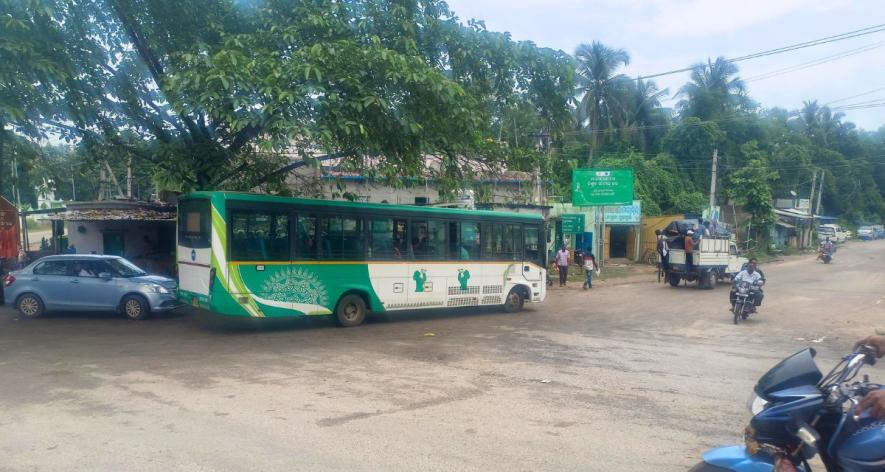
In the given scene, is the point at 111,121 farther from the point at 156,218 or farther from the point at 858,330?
the point at 858,330

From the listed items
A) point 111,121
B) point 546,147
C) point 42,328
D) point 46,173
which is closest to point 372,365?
point 42,328

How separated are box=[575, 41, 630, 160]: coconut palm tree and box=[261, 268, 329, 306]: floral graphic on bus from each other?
35.3 metres

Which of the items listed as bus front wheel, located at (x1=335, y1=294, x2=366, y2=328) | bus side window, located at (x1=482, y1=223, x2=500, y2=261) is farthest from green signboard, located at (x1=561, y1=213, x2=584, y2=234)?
bus front wheel, located at (x1=335, y1=294, x2=366, y2=328)

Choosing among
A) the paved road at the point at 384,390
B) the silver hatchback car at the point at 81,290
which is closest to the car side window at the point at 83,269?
the silver hatchback car at the point at 81,290

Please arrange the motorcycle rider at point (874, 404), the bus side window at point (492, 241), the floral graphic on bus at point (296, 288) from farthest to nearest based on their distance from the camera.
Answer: the bus side window at point (492, 241), the floral graphic on bus at point (296, 288), the motorcycle rider at point (874, 404)

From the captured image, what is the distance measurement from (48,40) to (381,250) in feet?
23.4

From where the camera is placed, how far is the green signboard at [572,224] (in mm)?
27938

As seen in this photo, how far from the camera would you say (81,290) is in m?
13.6

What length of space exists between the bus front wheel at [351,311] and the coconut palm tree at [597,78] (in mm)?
34411

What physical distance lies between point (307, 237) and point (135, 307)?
457 cm

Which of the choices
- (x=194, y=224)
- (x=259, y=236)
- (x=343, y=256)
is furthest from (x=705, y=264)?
(x=194, y=224)

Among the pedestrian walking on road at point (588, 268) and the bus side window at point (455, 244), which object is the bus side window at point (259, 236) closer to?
the bus side window at point (455, 244)

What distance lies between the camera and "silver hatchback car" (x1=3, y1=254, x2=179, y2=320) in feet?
44.8

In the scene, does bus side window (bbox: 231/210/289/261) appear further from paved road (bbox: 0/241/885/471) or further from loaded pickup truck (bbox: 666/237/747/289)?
loaded pickup truck (bbox: 666/237/747/289)
